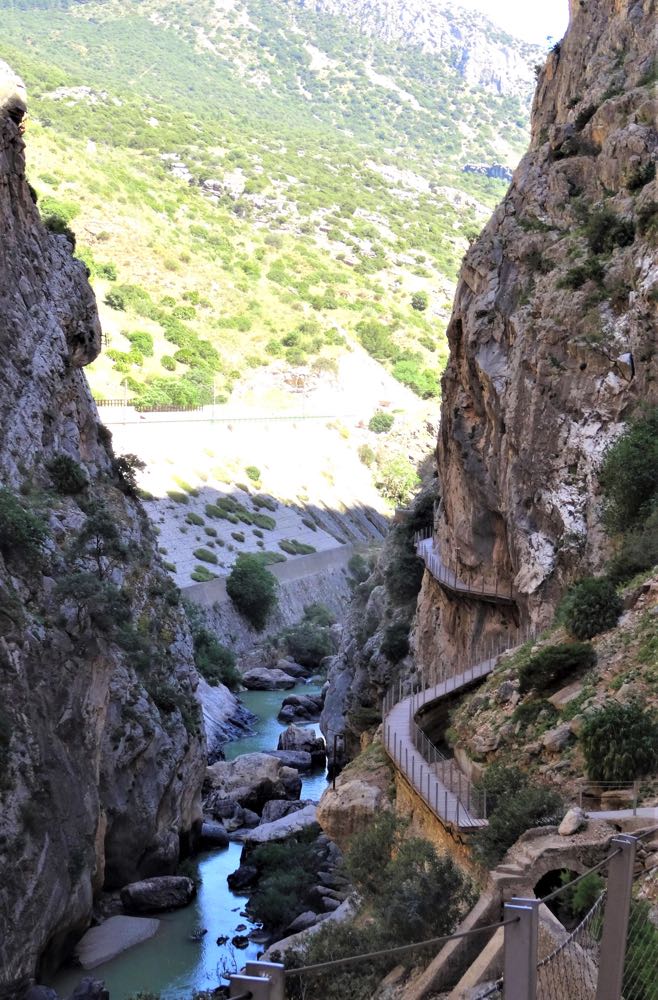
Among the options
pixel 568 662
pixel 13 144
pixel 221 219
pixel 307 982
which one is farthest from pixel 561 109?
pixel 221 219

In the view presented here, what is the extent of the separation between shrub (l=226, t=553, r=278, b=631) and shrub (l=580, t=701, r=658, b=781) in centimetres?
5495

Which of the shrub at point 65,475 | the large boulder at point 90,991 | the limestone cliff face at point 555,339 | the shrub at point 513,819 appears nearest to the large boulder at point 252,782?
the limestone cliff face at point 555,339

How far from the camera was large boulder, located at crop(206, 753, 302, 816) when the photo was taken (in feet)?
151

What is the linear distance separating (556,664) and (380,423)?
92.6m

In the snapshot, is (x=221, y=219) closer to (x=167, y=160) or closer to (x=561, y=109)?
(x=167, y=160)

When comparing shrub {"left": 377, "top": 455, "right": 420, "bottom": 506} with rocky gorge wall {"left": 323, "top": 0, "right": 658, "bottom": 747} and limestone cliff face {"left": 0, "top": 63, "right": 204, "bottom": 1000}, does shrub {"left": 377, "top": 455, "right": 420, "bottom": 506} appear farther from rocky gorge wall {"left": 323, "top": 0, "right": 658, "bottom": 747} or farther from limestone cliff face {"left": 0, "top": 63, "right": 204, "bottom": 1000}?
limestone cliff face {"left": 0, "top": 63, "right": 204, "bottom": 1000}

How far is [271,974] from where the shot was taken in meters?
7.03

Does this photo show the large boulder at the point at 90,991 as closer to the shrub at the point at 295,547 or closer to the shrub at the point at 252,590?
the shrub at the point at 252,590

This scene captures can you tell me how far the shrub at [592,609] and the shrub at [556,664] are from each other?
0.52 metres

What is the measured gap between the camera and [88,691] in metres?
33.7

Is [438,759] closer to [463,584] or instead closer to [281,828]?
[281,828]

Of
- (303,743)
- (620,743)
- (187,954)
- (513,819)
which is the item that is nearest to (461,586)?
(187,954)

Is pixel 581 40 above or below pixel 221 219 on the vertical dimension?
below

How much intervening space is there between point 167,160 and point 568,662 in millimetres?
134132
